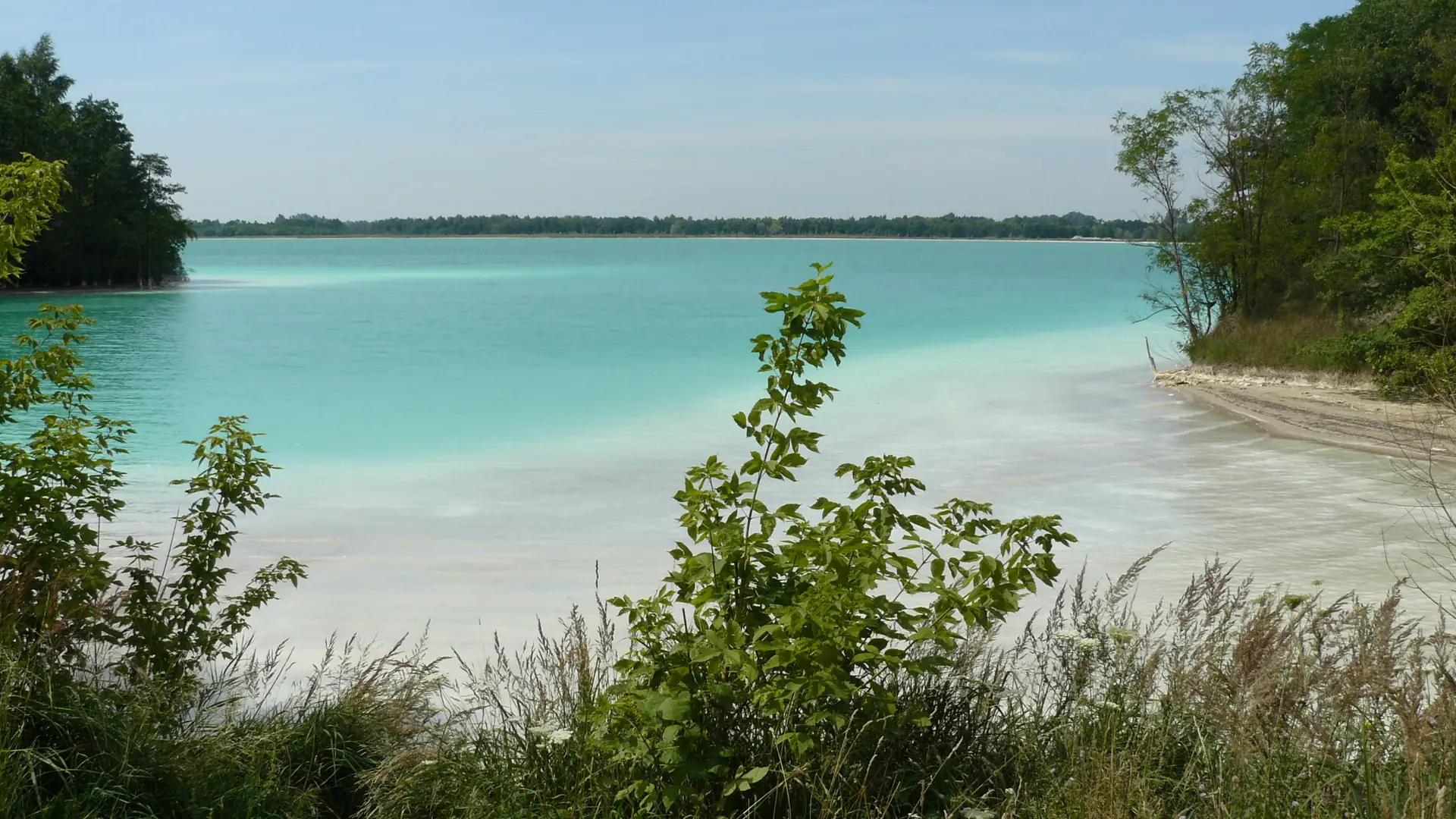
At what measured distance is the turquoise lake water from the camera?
9.62 metres

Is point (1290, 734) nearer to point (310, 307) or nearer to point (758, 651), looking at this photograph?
point (758, 651)

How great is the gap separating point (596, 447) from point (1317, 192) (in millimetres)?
14369

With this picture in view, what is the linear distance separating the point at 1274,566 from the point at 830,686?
7.54 meters

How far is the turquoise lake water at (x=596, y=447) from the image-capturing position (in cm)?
962

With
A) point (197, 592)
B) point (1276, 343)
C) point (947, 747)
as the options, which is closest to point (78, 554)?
point (197, 592)

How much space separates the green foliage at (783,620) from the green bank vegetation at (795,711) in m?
0.01

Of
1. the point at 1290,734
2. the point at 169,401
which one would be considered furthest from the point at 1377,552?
the point at 169,401

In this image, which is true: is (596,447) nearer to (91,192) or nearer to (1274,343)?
(1274,343)

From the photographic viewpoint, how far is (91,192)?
189ft

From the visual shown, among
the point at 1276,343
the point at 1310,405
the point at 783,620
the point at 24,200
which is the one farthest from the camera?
the point at 1276,343

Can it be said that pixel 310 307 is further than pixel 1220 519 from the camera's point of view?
Yes

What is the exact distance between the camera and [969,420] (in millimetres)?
18984

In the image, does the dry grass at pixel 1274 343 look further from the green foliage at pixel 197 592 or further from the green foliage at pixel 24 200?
the green foliage at pixel 24 200

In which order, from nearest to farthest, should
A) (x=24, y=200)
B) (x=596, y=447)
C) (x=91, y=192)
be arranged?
1. (x=24, y=200)
2. (x=596, y=447)
3. (x=91, y=192)
